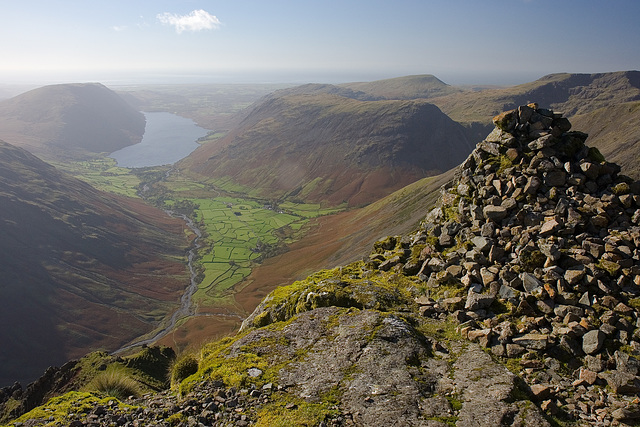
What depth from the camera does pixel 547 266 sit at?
50.4ft

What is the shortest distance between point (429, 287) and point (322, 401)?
390 inches

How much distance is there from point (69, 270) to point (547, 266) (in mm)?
150670

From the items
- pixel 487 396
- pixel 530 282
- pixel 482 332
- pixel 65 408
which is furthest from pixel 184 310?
pixel 487 396

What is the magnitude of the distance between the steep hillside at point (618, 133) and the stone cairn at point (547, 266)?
61575mm

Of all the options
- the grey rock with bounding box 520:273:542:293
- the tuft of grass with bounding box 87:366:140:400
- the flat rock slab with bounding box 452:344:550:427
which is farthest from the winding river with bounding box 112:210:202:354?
the grey rock with bounding box 520:273:542:293

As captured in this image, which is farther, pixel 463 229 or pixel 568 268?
pixel 463 229

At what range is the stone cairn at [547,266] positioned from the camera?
39.2ft

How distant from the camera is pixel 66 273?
12444cm

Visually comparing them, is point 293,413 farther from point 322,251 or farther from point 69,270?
point 69,270

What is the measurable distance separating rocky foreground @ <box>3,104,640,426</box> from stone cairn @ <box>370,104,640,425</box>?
0.06m

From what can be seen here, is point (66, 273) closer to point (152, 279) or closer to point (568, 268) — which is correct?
point (152, 279)

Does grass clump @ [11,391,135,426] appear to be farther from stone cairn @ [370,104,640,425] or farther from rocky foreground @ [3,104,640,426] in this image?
stone cairn @ [370,104,640,425]

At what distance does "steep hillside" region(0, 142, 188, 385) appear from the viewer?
10019 centimetres

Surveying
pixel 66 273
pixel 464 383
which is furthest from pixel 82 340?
pixel 464 383
